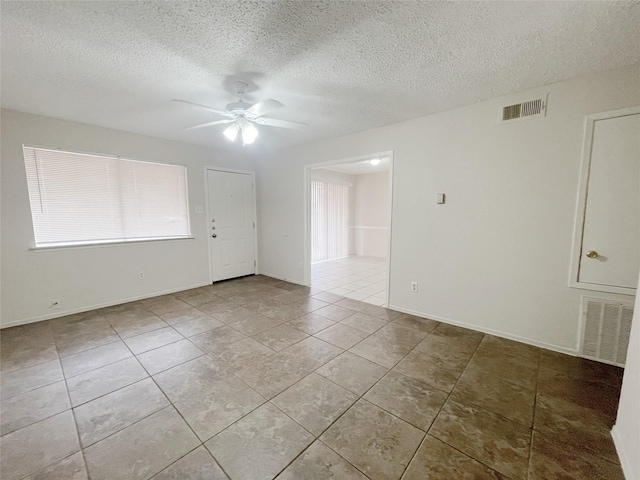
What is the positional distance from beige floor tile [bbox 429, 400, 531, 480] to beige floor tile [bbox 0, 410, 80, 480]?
2.17 meters

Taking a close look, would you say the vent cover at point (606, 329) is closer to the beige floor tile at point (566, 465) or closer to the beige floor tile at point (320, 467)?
the beige floor tile at point (566, 465)

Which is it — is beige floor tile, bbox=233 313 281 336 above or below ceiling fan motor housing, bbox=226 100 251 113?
A: below

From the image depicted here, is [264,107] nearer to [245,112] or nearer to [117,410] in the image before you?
[245,112]

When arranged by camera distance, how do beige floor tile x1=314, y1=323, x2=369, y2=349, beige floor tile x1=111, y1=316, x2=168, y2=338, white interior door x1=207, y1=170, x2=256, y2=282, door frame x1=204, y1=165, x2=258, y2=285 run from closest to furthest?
beige floor tile x1=314, y1=323, x2=369, y2=349 < beige floor tile x1=111, y1=316, x2=168, y2=338 < door frame x1=204, y1=165, x2=258, y2=285 < white interior door x1=207, y1=170, x2=256, y2=282

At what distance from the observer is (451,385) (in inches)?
77.8

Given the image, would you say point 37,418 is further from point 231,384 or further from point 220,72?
point 220,72

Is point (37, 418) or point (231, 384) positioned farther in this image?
point (231, 384)

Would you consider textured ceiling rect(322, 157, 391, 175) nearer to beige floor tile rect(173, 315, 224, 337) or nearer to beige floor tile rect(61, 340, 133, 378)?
beige floor tile rect(173, 315, 224, 337)

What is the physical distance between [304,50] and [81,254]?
12.4ft

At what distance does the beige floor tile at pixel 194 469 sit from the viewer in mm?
1294

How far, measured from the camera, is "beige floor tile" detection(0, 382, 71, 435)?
1.63m

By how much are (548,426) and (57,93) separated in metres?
4.83

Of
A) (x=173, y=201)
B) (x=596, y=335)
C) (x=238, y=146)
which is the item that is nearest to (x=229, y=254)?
(x=173, y=201)

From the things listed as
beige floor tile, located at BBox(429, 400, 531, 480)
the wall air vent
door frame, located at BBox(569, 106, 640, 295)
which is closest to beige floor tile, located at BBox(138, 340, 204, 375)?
beige floor tile, located at BBox(429, 400, 531, 480)
